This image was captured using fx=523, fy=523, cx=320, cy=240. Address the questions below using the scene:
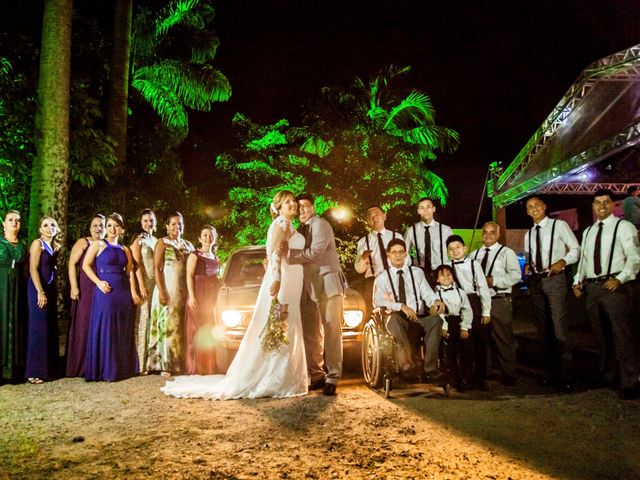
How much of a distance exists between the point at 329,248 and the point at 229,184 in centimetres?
1228

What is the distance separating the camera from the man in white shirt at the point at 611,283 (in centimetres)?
538

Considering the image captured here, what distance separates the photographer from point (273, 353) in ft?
18.3

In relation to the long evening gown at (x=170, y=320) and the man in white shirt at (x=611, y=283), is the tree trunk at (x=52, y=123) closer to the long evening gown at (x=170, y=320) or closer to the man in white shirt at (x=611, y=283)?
the long evening gown at (x=170, y=320)

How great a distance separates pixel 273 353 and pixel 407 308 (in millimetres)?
1516

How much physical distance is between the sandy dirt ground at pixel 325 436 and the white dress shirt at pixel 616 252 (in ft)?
4.21

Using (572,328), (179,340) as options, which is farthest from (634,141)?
(179,340)

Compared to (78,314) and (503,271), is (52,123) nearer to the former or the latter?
(78,314)

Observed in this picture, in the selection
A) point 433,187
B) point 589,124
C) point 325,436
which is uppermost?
point 433,187

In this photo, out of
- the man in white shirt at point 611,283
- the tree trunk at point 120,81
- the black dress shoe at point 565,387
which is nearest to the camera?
the man in white shirt at point 611,283

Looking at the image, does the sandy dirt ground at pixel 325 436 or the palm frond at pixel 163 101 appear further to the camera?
the palm frond at pixel 163 101

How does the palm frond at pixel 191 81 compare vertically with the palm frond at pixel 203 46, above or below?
below

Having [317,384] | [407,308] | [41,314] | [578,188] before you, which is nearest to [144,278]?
[41,314]

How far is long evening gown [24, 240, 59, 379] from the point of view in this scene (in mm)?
6371

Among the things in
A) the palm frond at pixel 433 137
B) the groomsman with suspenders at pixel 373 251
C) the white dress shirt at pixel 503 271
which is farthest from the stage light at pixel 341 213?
the white dress shirt at pixel 503 271
